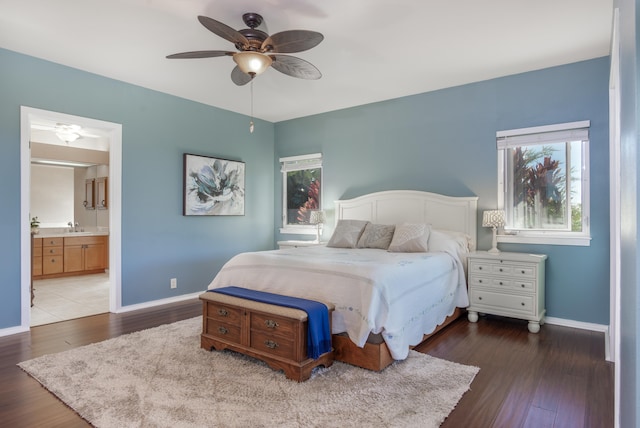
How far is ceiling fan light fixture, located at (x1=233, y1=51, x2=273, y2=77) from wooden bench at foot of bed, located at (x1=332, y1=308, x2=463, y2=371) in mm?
2132

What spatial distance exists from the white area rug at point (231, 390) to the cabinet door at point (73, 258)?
4.36 metres

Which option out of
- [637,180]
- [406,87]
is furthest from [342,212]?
[637,180]

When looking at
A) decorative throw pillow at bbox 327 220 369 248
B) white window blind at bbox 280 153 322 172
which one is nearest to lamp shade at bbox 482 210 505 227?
decorative throw pillow at bbox 327 220 369 248

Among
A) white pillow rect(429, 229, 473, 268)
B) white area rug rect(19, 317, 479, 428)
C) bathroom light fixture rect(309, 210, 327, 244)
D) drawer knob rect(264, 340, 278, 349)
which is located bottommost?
white area rug rect(19, 317, 479, 428)

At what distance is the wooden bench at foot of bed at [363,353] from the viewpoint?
2592 mm

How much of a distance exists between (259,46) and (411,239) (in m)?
2.38

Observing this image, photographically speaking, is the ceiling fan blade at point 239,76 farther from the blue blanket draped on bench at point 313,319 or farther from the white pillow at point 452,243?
the white pillow at point 452,243

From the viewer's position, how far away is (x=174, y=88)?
457cm

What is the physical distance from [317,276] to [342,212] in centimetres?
262

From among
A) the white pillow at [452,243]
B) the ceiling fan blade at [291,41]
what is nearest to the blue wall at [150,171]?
the ceiling fan blade at [291,41]

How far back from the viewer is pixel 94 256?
22.9ft

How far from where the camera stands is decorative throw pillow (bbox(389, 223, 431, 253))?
3.82 metres

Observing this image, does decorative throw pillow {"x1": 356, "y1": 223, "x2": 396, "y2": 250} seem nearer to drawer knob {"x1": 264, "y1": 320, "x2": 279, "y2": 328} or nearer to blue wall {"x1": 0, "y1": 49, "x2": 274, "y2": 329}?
drawer knob {"x1": 264, "y1": 320, "x2": 279, "y2": 328}

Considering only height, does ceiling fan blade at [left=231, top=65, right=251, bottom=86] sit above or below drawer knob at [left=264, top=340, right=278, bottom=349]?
above
